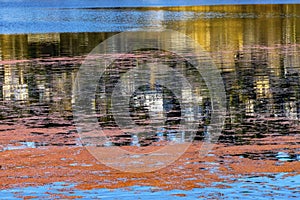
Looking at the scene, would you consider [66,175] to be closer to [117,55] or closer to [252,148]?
[252,148]

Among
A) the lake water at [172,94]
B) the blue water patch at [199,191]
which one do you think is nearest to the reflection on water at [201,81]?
the lake water at [172,94]

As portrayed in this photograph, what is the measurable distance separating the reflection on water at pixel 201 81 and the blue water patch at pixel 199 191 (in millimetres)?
3251

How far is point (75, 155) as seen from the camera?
13.9 m

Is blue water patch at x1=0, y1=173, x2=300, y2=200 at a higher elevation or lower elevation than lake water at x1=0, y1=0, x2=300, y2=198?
lower

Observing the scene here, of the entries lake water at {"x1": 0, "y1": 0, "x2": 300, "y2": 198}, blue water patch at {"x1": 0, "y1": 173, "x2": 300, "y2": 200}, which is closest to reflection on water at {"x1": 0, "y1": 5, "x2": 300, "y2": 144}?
lake water at {"x1": 0, "y1": 0, "x2": 300, "y2": 198}

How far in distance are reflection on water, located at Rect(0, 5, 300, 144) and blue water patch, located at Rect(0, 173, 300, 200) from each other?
325cm

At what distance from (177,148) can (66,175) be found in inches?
93.4

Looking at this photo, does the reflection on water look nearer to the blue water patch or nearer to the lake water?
the lake water

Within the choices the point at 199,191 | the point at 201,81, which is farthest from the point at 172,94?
the point at 199,191

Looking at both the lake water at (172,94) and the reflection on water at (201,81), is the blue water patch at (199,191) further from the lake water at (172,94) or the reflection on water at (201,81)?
the reflection on water at (201,81)

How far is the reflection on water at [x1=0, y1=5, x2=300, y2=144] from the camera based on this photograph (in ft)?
56.1

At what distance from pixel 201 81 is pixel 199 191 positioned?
35.6ft

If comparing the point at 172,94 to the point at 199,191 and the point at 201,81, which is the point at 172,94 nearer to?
the point at 201,81

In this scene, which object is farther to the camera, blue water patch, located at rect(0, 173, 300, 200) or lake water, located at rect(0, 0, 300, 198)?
A: lake water, located at rect(0, 0, 300, 198)
